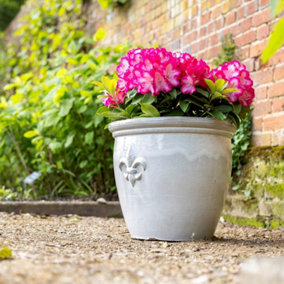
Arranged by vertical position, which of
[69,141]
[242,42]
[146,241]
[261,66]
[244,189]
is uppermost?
[242,42]

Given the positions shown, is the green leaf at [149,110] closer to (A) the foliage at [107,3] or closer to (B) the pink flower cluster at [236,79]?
(B) the pink flower cluster at [236,79]

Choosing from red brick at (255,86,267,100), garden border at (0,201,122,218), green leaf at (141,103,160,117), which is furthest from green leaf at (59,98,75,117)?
green leaf at (141,103,160,117)

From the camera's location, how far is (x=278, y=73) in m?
2.45

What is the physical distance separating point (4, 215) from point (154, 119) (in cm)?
141

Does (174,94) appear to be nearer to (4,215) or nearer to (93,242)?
(93,242)

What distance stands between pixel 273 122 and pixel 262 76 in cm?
29

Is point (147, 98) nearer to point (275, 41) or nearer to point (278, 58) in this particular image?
→ point (278, 58)

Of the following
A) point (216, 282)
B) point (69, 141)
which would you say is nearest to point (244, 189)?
point (69, 141)

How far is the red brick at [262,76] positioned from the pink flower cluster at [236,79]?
21.9 inches

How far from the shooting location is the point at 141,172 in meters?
1.94

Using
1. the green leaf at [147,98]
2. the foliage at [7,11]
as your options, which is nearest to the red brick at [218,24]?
the green leaf at [147,98]

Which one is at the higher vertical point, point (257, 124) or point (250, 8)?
point (250, 8)

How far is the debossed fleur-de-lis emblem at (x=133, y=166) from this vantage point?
6.33 feet

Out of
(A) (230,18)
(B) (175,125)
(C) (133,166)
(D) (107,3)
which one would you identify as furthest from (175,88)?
(D) (107,3)
